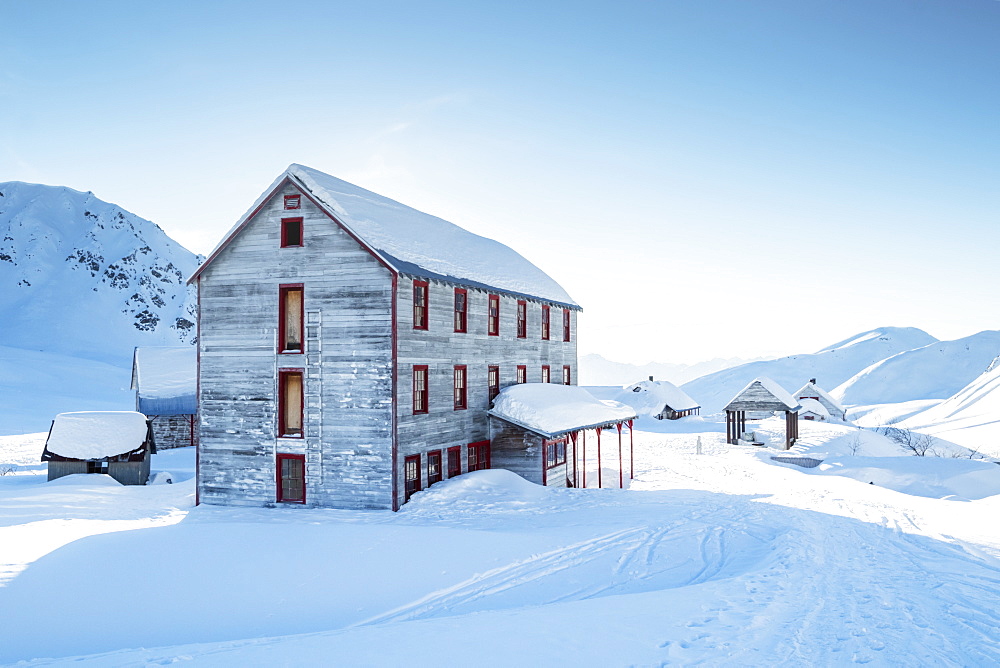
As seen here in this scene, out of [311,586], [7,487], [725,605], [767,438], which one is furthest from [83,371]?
[725,605]

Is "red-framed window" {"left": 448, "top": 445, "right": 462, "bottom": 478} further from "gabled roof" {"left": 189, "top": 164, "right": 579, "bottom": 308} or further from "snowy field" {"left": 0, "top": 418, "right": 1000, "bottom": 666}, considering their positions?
"gabled roof" {"left": 189, "top": 164, "right": 579, "bottom": 308}

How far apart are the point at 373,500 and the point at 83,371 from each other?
80.0m

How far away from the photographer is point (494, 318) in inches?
1096

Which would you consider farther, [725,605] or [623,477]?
[623,477]

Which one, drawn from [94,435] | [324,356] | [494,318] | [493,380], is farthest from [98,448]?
[494,318]

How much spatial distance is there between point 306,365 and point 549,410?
9969mm

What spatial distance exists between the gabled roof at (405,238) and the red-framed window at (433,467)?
247 inches

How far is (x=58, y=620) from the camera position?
11.2m

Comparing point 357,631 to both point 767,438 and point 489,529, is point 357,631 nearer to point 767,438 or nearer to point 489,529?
point 489,529

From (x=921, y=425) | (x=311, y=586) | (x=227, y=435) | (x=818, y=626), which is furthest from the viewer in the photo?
(x=921, y=425)

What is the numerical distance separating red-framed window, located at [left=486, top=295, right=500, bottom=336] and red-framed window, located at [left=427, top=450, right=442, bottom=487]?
6.08 m

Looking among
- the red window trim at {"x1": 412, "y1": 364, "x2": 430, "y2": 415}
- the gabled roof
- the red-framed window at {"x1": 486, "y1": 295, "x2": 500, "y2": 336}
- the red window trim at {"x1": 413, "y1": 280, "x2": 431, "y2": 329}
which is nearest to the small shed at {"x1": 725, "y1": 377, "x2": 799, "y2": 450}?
the gabled roof

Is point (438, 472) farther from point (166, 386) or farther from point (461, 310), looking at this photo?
point (166, 386)

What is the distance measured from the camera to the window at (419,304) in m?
22.5
